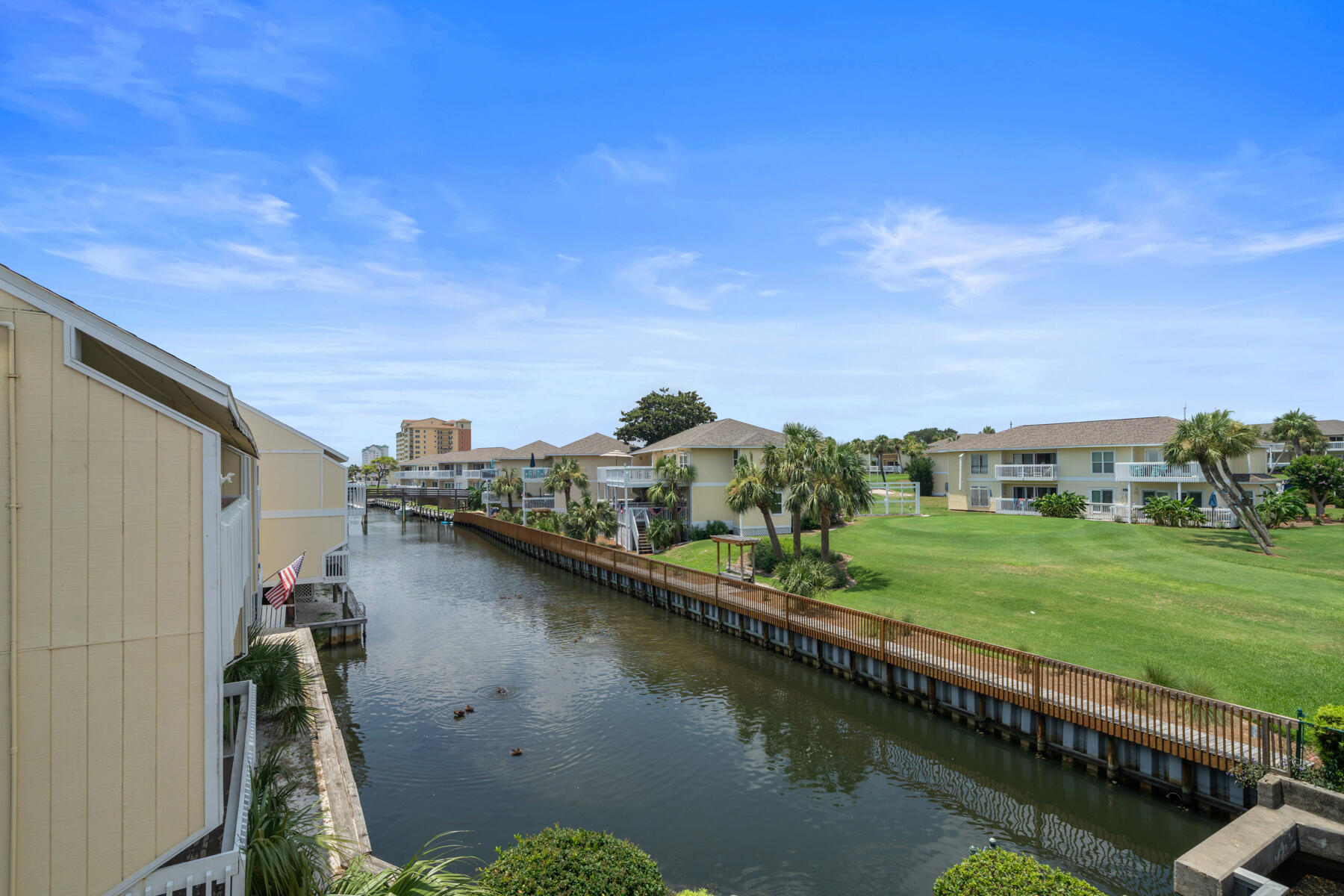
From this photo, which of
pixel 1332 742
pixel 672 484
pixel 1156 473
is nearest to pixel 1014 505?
pixel 1156 473

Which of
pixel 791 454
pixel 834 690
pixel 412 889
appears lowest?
pixel 834 690

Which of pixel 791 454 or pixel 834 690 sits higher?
pixel 791 454

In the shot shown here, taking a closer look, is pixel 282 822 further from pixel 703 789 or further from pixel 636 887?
pixel 703 789

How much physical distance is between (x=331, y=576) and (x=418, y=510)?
68970 mm

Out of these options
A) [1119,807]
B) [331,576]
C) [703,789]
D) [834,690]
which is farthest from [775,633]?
[331,576]

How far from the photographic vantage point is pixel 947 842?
12227mm

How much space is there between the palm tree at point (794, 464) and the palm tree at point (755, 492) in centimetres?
49

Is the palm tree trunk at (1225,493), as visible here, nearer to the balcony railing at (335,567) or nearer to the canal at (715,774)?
the canal at (715,774)

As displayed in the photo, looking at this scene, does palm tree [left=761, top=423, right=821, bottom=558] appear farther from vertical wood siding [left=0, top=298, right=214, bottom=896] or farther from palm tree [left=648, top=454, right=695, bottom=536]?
vertical wood siding [left=0, top=298, right=214, bottom=896]

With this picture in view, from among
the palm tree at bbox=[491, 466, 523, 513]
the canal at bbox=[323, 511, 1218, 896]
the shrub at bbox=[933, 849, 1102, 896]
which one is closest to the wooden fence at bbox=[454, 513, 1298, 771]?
the canal at bbox=[323, 511, 1218, 896]

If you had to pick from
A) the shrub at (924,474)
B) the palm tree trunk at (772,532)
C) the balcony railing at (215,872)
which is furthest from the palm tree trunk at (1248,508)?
the balcony railing at (215,872)

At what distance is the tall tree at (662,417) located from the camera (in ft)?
283

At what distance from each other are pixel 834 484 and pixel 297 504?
20608mm

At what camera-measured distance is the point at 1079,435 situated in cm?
4734
